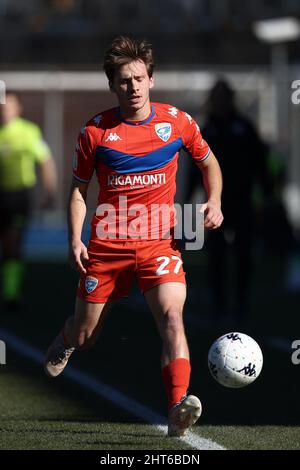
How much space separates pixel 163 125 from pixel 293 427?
1.76 metres

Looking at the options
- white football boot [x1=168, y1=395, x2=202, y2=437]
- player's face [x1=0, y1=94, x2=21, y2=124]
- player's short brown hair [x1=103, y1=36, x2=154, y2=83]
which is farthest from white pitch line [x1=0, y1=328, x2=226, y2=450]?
player's face [x1=0, y1=94, x2=21, y2=124]

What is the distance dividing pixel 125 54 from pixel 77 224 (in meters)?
0.92

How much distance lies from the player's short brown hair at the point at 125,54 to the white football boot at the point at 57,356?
157cm

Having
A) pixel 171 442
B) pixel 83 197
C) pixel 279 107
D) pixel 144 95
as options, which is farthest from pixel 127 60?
pixel 279 107

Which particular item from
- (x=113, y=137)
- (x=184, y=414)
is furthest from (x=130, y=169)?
(x=184, y=414)

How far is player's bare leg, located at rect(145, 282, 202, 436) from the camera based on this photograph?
645 cm

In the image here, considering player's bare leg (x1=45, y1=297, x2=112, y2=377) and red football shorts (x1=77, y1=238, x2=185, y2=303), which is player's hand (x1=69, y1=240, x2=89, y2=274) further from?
player's bare leg (x1=45, y1=297, x2=112, y2=377)

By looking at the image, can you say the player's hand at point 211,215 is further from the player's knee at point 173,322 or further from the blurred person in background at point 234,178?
the blurred person in background at point 234,178

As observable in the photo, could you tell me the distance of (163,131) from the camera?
6.80 metres

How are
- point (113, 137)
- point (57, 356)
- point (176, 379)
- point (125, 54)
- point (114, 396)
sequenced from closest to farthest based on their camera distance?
point (176, 379)
point (125, 54)
point (113, 137)
point (57, 356)
point (114, 396)

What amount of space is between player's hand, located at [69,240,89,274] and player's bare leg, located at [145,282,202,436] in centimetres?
40

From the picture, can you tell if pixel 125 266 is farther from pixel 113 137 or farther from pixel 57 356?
pixel 57 356

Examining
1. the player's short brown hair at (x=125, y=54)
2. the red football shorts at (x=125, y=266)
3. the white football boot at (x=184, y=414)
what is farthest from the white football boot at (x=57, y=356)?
the player's short brown hair at (x=125, y=54)
